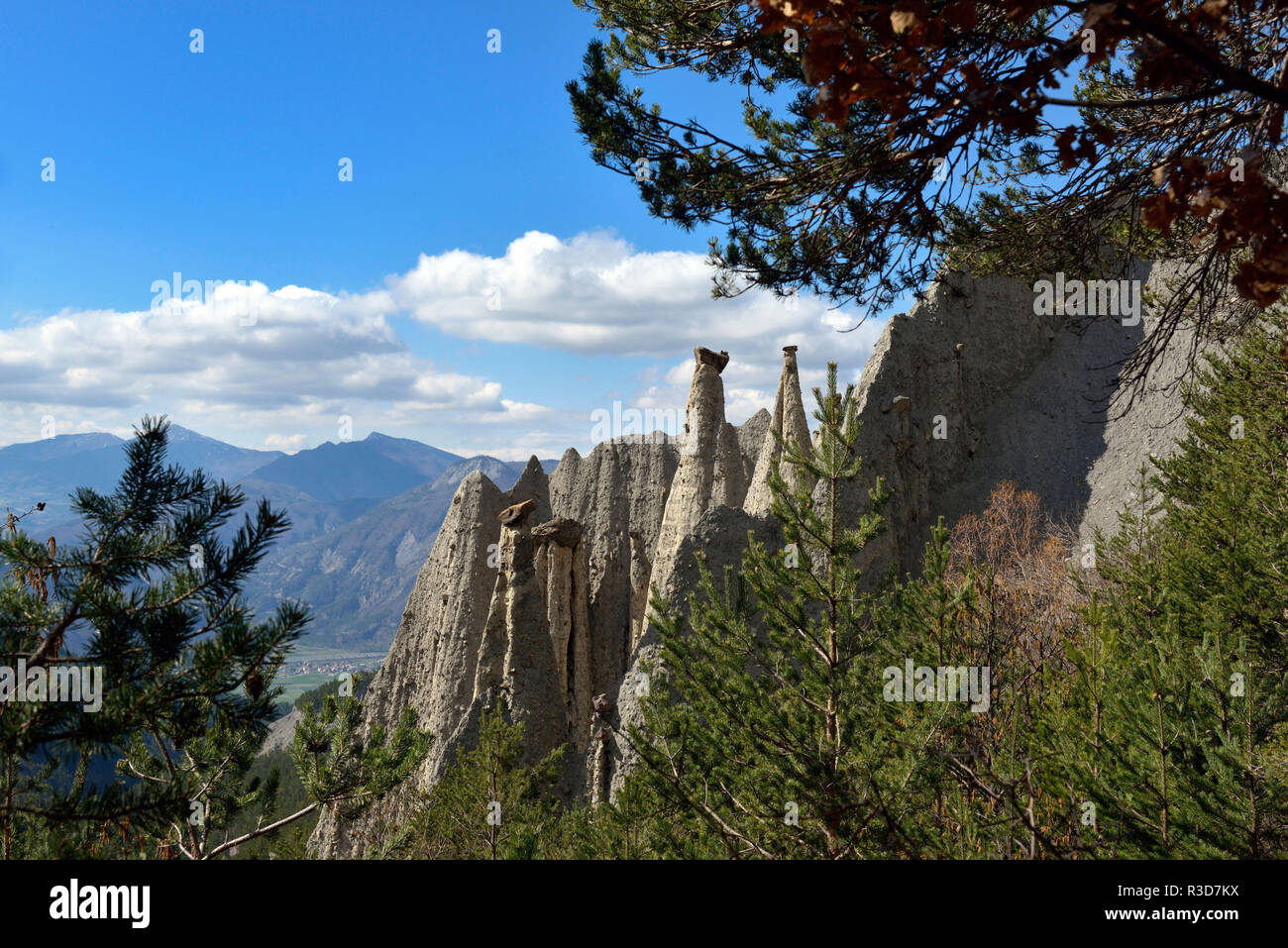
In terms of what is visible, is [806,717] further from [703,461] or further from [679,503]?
[703,461]

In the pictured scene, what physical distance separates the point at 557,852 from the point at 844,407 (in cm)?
790

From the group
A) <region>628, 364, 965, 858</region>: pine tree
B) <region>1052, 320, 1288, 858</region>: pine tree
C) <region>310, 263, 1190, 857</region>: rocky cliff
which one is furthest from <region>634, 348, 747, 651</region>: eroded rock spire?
<region>628, 364, 965, 858</region>: pine tree

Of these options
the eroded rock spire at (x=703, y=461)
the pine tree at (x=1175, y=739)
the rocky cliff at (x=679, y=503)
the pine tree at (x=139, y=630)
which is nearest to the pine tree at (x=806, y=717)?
the pine tree at (x=1175, y=739)

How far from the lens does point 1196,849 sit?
5.15 m

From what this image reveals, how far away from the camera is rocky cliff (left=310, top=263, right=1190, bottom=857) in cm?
1573

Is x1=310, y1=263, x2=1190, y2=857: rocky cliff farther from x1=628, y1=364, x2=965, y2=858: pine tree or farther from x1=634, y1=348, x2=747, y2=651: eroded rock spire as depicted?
x1=628, y1=364, x2=965, y2=858: pine tree

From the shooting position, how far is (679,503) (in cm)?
2036

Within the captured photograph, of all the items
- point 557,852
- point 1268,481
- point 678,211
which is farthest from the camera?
point 1268,481

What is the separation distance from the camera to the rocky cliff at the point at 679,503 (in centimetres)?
1573

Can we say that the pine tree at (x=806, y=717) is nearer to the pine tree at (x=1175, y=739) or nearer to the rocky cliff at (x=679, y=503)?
the pine tree at (x=1175, y=739)

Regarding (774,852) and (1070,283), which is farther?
(1070,283)

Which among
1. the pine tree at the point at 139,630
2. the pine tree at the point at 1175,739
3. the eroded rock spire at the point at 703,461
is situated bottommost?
the pine tree at the point at 1175,739
